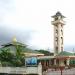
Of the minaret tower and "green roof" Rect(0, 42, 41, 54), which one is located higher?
the minaret tower

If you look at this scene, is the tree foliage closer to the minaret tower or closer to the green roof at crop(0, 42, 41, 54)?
the green roof at crop(0, 42, 41, 54)

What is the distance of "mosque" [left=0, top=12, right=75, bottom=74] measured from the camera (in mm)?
52469

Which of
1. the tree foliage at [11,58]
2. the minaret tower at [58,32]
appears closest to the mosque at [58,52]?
the minaret tower at [58,32]

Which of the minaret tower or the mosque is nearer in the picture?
the mosque

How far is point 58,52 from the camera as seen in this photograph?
199 feet

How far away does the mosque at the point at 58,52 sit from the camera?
172ft

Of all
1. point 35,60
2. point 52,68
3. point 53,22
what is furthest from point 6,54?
point 53,22

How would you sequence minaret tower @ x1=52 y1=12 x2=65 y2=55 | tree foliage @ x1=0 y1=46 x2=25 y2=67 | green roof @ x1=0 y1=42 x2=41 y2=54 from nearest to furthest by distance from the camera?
tree foliage @ x1=0 y1=46 x2=25 y2=67
green roof @ x1=0 y1=42 x2=41 y2=54
minaret tower @ x1=52 y1=12 x2=65 y2=55

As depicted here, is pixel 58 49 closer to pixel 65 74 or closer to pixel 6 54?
pixel 6 54

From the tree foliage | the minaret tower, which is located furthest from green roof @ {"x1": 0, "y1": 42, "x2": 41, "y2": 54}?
the minaret tower

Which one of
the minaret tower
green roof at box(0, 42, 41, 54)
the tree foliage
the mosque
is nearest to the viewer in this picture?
the tree foliage

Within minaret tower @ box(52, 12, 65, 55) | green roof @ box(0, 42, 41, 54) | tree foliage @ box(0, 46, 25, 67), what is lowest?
tree foliage @ box(0, 46, 25, 67)

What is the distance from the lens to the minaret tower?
201 feet

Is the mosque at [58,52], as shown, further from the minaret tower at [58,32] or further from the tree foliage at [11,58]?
the tree foliage at [11,58]
